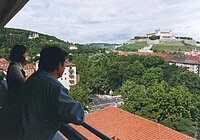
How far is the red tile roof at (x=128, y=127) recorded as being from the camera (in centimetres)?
557

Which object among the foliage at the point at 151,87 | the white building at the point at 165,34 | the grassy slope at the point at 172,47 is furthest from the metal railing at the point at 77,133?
the white building at the point at 165,34

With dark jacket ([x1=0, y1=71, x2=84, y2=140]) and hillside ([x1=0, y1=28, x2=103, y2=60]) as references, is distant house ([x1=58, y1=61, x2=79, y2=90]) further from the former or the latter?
dark jacket ([x1=0, y1=71, x2=84, y2=140])

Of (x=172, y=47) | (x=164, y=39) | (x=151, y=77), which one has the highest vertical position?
(x=164, y=39)

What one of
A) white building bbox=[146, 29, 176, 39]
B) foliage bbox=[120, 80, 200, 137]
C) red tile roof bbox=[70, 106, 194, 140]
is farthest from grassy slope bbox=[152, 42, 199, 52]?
red tile roof bbox=[70, 106, 194, 140]

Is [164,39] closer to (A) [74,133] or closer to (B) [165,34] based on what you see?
(B) [165,34]

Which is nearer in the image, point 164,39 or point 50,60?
point 50,60

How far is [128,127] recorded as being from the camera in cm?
609

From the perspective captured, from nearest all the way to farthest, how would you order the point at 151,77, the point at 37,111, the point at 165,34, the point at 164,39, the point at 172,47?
1. the point at 37,111
2. the point at 151,77
3. the point at 172,47
4. the point at 164,39
5. the point at 165,34

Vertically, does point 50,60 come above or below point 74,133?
above

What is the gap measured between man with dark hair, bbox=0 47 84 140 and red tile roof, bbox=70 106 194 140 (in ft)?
15.8

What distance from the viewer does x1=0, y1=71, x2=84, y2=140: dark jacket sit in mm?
511

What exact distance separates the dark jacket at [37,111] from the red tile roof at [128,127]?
481cm

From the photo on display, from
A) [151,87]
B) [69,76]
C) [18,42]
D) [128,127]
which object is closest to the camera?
[128,127]

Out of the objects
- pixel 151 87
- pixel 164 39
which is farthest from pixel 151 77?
pixel 164 39
